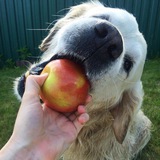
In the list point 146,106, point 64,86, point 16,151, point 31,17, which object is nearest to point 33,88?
point 64,86

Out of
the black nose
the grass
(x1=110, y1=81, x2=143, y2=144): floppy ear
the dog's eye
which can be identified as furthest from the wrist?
the grass

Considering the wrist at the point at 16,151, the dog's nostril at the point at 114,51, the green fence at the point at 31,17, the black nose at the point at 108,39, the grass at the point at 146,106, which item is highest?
the black nose at the point at 108,39

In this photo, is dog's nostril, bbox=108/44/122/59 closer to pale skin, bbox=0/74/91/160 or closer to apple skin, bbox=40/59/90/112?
apple skin, bbox=40/59/90/112

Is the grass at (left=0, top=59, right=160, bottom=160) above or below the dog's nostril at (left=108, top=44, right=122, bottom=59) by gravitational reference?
below

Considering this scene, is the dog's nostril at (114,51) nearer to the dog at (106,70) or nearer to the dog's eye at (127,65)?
the dog at (106,70)

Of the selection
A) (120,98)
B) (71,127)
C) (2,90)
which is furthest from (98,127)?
(2,90)

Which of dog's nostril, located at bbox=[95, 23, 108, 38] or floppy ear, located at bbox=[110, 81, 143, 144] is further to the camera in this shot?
floppy ear, located at bbox=[110, 81, 143, 144]

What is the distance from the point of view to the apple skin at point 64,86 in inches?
83.6

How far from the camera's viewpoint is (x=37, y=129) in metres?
2.18

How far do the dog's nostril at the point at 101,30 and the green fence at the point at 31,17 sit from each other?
568 centimetres

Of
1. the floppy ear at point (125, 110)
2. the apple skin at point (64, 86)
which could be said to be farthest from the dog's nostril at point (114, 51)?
the floppy ear at point (125, 110)

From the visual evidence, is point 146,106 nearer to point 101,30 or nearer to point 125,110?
point 125,110

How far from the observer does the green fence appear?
7.91m

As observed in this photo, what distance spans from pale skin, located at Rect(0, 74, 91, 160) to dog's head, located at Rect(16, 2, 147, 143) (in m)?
0.26
